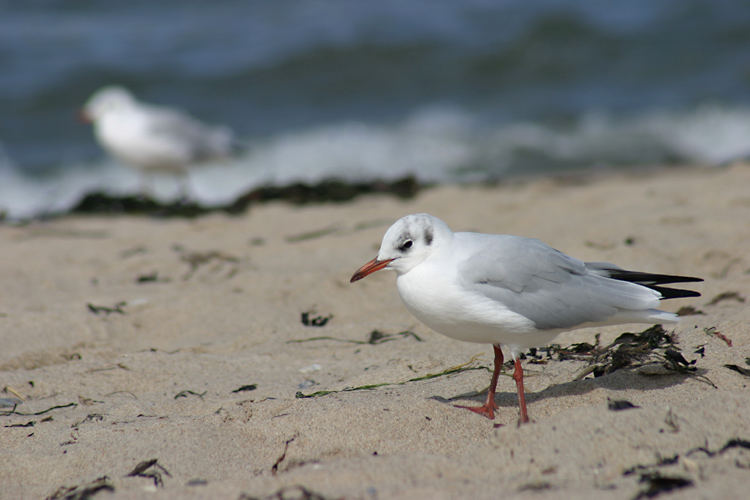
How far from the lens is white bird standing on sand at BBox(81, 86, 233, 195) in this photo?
921cm

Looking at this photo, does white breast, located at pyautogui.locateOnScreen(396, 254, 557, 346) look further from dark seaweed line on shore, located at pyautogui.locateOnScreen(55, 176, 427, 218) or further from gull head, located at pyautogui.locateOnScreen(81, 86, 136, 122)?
gull head, located at pyautogui.locateOnScreen(81, 86, 136, 122)

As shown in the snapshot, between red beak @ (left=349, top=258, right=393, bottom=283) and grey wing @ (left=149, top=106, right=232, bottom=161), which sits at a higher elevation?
red beak @ (left=349, top=258, right=393, bottom=283)

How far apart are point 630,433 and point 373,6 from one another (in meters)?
13.9

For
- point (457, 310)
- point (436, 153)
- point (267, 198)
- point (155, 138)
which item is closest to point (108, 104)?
point (155, 138)

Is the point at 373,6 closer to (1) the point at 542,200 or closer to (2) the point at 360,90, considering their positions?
(2) the point at 360,90

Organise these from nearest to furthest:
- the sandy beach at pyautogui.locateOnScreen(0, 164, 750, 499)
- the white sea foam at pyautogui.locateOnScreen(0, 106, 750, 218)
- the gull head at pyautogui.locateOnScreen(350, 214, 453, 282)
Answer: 1. the sandy beach at pyautogui.locateOnScreen(0, 164, 750, 499)
2. the gull head at pyautogui.locateOnScreen(350, 214, 453, 282)
3. the white sea foam at pyautogui.locateOnScreen(0, 106, 750, 218)

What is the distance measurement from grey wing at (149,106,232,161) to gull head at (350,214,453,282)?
657cm

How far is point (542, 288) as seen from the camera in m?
3.07

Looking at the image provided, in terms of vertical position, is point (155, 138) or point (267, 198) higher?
point (155, 138)

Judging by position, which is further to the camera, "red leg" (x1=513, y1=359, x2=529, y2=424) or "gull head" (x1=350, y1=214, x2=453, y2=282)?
"gull head" (x1=350, y1=214, x2=453, y2=282)

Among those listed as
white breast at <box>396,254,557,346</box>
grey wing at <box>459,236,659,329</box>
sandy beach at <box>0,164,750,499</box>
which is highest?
grey wing at <box>459,236,659,329</box>

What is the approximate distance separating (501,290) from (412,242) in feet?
1.24

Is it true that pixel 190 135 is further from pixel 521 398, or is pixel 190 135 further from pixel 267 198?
pixel 521 398

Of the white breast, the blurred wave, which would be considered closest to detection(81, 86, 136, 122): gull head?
the blurred wave
